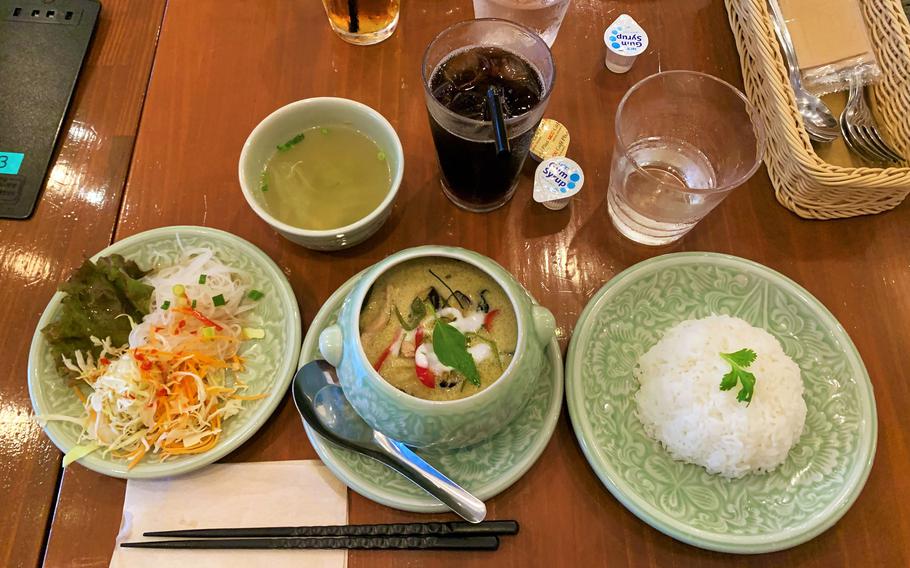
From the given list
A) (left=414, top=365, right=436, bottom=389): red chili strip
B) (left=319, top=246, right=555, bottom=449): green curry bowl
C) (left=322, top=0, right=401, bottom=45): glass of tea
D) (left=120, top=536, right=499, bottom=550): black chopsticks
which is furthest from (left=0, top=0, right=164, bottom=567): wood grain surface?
(left=414, top=365, right=436, bottom=389): red chili strip

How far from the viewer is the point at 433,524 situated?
1115 millimetres

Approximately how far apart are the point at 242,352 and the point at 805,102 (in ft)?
4.96

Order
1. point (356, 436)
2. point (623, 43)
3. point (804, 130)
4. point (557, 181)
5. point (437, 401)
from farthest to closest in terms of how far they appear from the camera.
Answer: point (623, 43)
point (557, 181)
point (804, 130)
point (356, 436)
point (437, 401)

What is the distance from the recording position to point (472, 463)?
1.13 metres

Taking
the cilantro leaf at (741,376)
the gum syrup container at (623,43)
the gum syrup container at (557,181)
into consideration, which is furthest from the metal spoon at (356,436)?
the gum syrup container at (623,43)

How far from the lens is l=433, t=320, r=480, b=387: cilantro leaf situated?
0.97 m

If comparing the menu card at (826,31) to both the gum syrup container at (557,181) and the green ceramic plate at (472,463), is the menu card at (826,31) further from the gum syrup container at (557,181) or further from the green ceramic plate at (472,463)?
the green ceramic plate at (472,463)

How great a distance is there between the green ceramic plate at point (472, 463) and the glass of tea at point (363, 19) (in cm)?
112

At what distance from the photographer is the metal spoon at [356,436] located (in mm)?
1065

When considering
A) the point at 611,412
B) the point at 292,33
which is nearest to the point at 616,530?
the point at 611,412

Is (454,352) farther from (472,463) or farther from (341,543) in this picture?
(341,543)

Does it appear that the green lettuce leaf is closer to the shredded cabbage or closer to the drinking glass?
the shredded cabbage

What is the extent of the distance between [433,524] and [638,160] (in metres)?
1.01

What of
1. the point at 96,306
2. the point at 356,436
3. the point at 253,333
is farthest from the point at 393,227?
the point at 96,306
